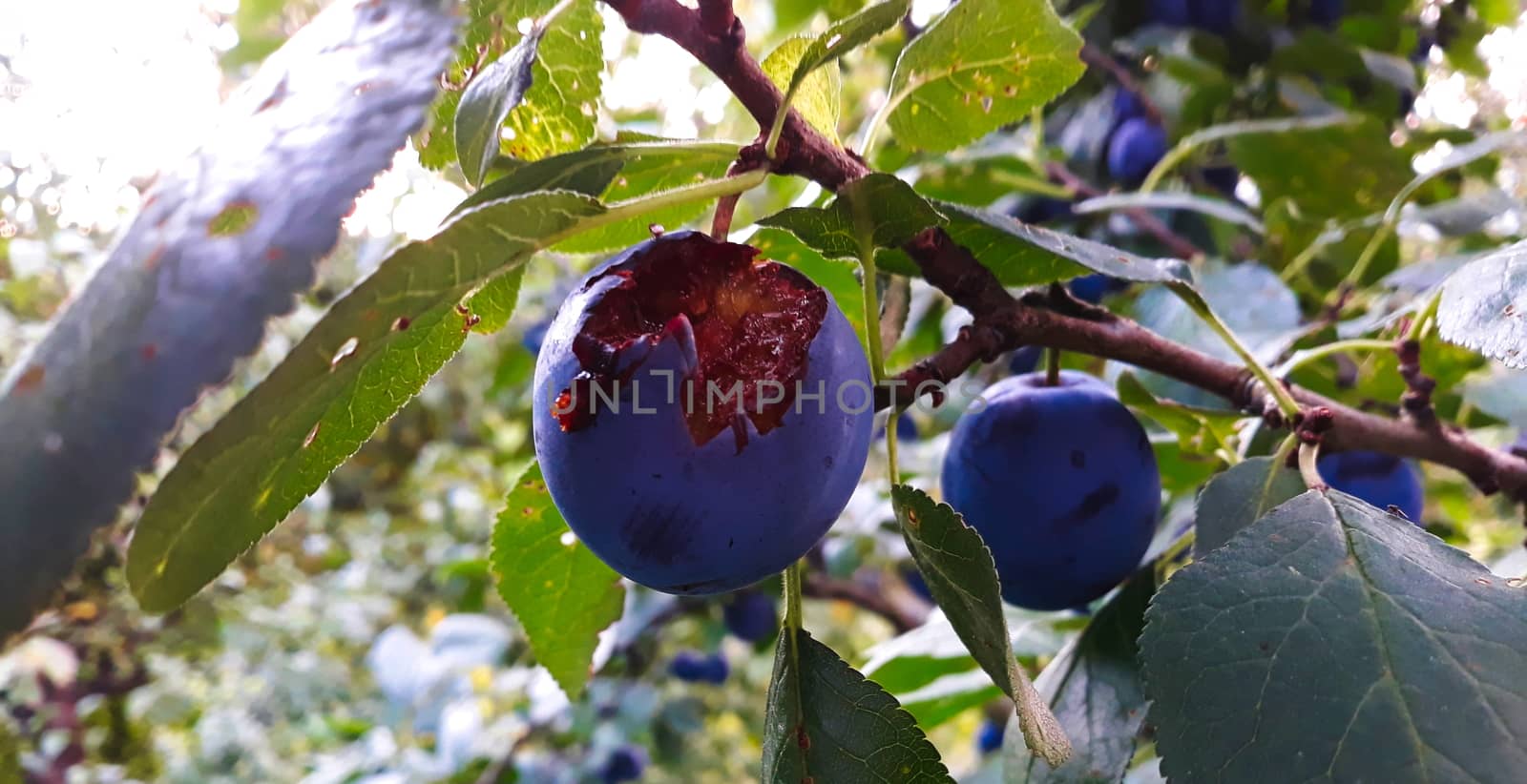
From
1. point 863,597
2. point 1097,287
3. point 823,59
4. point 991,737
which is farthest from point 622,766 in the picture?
point 823,59

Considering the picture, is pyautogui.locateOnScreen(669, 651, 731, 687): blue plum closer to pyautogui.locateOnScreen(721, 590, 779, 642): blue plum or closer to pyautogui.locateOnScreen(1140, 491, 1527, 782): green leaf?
pyautogui.locateOnScreen(721, 590, 779, 642): blue plum

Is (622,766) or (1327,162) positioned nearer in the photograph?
(1327,162)

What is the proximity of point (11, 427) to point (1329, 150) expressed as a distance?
1.34 meters

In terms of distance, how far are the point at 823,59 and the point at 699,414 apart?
0.18 m

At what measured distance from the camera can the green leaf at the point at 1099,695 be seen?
582 mm

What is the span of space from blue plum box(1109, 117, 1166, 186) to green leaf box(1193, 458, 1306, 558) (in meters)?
0.99

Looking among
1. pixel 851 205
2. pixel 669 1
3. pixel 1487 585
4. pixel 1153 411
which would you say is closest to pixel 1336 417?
pixel 1153 411

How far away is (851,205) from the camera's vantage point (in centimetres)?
48

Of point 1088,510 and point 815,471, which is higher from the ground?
point 815,471

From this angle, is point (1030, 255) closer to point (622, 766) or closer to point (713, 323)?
point (713, 323)

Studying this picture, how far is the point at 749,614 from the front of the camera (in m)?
1.98

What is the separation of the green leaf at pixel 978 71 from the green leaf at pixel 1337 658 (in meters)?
0.33

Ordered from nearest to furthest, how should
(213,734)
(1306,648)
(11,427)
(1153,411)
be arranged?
1. (11,427)
2. (1306,648)
3. (1153,411)
4. (213,734)

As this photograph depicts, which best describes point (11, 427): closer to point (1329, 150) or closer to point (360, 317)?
point (360, 317)
